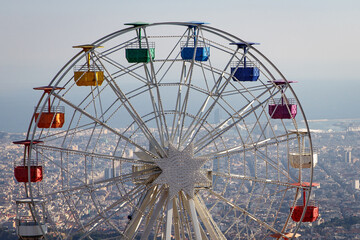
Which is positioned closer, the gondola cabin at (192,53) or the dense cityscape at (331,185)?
the gondola cabin at (192,53)

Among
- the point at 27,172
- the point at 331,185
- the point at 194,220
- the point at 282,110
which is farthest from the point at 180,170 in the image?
the point at 331,185

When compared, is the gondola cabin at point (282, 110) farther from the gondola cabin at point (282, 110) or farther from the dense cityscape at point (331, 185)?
the dense cityscape at point (331, 185)

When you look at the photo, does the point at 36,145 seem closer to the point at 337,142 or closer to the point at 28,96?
the point at 337,142

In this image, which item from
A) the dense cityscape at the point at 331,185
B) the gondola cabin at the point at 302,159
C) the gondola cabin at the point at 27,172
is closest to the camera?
the gondola cabin at the point at 27,172

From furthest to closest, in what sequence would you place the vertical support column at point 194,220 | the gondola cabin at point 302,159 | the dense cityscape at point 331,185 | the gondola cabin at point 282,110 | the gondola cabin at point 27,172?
the dense cityscape at point 331,185, the gondola cabin at point 282,110, the gondola cabin at point 302,159, the gondola cabin at point 27,172, the vertical support column at point 194,220

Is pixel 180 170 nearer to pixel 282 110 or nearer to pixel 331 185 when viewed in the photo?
pixel 282 110

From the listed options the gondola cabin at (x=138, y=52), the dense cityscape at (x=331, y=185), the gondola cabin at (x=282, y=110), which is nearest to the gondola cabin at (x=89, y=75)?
the gondola cabin at (x=138, y=52)

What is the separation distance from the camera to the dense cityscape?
→ 59375 mm

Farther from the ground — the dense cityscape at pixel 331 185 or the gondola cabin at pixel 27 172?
the gondola cabin at pixel 27 172

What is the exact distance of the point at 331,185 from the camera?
86.1 metres

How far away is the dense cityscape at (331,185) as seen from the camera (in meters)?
59.4

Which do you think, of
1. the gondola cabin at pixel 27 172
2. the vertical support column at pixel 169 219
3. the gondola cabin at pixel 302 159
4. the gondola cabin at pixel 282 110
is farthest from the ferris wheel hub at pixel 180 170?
the gondola cabin at pixel 282 110

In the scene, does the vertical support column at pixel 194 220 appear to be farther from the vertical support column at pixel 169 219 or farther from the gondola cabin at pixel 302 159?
the gondola cabin at pixel 302 159

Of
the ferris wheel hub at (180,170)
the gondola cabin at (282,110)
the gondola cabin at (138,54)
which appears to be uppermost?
the gondola cabin at (138,54)
